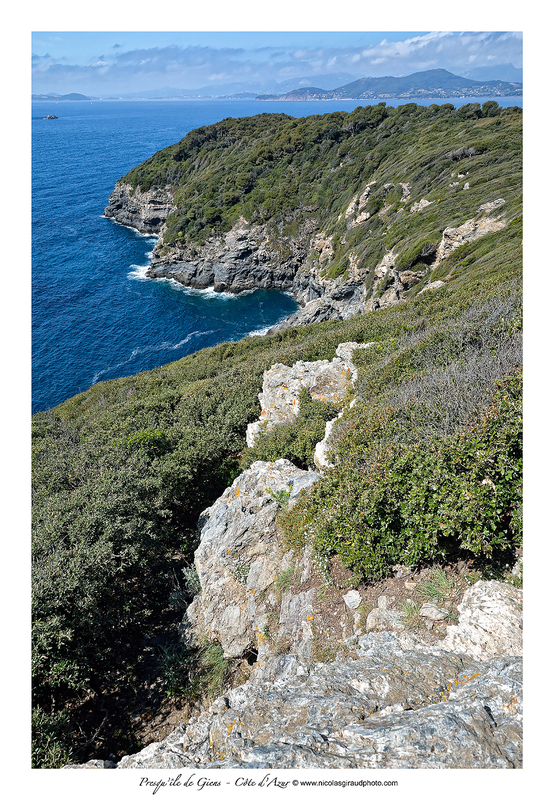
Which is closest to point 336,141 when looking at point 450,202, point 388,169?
point 388,169

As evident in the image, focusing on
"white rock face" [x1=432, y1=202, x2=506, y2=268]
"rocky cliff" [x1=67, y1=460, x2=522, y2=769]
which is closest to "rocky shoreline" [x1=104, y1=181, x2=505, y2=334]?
"white rock face" [x1=432, y1=202, x2=506, y2=268]

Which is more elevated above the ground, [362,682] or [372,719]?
[372,719]

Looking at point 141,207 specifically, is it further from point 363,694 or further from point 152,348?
point 363,694

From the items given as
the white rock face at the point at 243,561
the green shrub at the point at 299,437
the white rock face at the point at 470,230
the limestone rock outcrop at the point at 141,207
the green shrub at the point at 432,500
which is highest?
the limestone rock outcrop at the point at 141,207

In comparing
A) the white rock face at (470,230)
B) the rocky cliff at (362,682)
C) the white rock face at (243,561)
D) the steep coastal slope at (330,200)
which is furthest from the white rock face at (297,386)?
the white rock face at (470,230)

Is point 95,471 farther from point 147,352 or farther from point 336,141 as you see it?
point 336,141

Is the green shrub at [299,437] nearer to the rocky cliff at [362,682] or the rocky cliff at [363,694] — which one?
the rocky cliff at [362,682]

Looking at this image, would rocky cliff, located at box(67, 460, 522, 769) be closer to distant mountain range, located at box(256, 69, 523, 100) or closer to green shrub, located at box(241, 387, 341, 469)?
green shrub, located at box(241, 387, 341, 469)

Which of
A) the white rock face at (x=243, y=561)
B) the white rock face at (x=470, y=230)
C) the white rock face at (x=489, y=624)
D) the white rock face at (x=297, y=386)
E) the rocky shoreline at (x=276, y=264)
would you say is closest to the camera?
the white rock face at (x=489, y=624)

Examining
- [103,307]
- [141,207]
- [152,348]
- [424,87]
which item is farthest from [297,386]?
[424,87]
